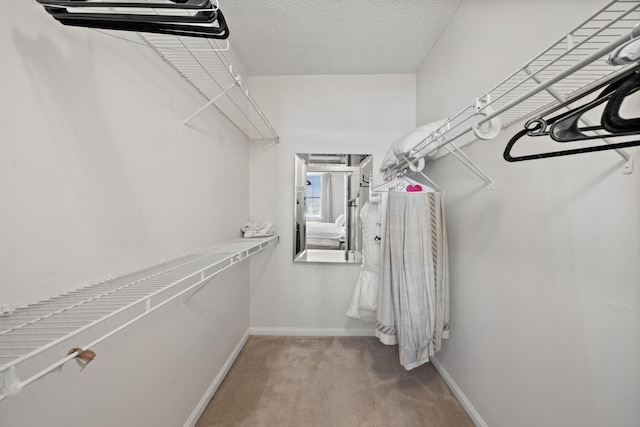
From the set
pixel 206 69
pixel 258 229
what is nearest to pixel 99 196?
pixel 206 69

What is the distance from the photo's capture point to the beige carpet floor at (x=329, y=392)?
1.43 metres

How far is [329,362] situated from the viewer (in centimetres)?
193

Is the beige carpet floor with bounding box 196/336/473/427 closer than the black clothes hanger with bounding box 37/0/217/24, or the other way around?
the black clothes hanger with bounding box 37/0/217/24

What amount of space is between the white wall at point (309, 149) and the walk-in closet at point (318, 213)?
2 centimetres

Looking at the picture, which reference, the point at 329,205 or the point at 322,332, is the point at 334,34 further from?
the point at 322,332

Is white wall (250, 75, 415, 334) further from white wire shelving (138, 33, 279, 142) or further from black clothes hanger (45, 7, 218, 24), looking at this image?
black clothes hanger (45, 7, 218, 24)

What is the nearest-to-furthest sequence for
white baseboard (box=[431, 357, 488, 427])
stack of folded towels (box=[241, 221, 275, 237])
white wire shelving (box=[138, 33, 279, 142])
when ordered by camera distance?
white wire shelving (box=[138, 33, 279, 142]), white baseboard (box=[431, 357, 488, 427]), stack of folded towels (box=[241, 221, 275, 237])

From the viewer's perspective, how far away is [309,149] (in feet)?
7.74

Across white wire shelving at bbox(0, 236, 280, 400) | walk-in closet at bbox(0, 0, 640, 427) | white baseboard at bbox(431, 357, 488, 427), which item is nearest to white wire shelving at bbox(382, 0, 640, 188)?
walk-in closet at bbox(0, 0, 640, 427)

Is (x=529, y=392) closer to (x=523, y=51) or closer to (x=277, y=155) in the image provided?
(x=523, y=51)

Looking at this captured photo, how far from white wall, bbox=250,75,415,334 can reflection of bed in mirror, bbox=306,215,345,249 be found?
0.63 feet

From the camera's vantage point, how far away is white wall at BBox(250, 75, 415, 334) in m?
2.32

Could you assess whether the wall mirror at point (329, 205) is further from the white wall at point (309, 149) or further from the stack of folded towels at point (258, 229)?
the stack of folded towels at point (258, 229)

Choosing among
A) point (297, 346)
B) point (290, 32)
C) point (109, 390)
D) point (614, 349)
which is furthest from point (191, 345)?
point (290, 32)
